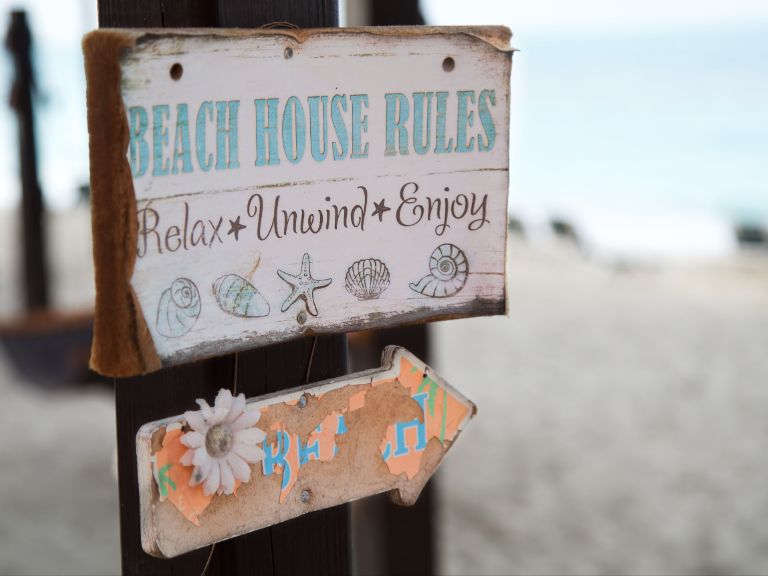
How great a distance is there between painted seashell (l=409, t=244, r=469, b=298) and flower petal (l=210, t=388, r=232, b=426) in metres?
0.22

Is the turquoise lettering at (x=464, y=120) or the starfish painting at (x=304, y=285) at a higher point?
the turquoise lettering at (x=464, y=120)

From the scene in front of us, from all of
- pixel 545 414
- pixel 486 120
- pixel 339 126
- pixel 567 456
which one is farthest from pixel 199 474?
pixel 545 414

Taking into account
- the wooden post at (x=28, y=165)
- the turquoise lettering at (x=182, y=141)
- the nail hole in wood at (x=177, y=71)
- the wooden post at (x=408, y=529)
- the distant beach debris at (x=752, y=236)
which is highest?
the nail hole in wood at (x=177, y=71)

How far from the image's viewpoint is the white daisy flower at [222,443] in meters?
0.87

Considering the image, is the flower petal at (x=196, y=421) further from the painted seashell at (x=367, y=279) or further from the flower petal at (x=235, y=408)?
the painted seashell at (x=367, y=279)

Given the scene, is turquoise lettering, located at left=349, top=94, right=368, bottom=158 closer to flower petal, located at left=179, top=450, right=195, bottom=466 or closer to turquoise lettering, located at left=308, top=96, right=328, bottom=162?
turquoise lettering, located at left=308, top=96, right=328, bottom=162

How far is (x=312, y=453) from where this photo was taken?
0.96 m

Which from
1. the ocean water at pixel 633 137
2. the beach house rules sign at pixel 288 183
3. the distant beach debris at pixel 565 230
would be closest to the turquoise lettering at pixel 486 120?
the beach house rules sign at pixel 288 183

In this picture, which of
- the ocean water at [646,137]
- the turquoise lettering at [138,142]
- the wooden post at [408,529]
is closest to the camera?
the turquoise lettering at [138,142]

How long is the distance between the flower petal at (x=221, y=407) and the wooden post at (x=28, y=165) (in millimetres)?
4579

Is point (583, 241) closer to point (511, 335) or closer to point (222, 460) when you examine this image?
point (511, 335)

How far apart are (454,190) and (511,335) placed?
5.34 m

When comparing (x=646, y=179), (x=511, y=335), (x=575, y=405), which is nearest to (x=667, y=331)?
(x=511, y=335)

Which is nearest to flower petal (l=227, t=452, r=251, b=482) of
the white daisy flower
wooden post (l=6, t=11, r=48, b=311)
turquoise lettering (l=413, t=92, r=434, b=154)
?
the white daisy flower
